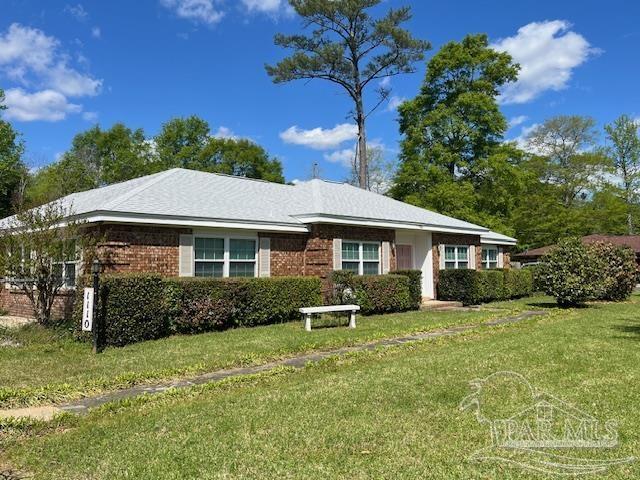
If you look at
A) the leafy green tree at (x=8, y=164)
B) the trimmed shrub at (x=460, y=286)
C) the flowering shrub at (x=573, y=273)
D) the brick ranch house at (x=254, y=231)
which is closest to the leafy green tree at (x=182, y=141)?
the leafy green tree at (x=8, y=164)

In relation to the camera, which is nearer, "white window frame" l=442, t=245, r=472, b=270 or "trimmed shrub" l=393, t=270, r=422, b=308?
"trimmed shrub" l=393, t=270, r=422, b=308

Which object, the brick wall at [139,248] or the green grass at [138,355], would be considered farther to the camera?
the brick wall at [139,248]

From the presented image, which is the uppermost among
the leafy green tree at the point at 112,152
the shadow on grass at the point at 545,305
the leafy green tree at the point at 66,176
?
the leafy green tree at the point at 112,152

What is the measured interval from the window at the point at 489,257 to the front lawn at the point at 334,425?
17665 mm

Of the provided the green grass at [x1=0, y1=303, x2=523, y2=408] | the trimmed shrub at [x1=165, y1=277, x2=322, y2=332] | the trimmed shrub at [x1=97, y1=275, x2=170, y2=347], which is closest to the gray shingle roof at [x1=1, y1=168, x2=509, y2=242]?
the trimmed shrub at [x1=165, y1=277, x2=322, y2=332]

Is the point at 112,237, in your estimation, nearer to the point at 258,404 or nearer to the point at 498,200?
the point at 258,404

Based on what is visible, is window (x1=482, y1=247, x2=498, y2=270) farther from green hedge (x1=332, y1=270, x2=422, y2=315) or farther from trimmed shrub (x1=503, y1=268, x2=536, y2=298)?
green hedge (x1=332, y1=270, x2=422, y2=315)

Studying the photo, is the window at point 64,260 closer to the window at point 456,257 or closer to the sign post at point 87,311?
the sign post at point 87,311

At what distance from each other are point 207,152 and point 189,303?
34.4m

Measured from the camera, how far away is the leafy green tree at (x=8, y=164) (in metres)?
38.6

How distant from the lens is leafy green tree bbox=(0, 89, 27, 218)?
38.6 meters

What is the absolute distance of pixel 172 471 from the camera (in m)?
4.10

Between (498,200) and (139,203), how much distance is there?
2564cm

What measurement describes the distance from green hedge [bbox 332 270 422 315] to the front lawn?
261 inches
